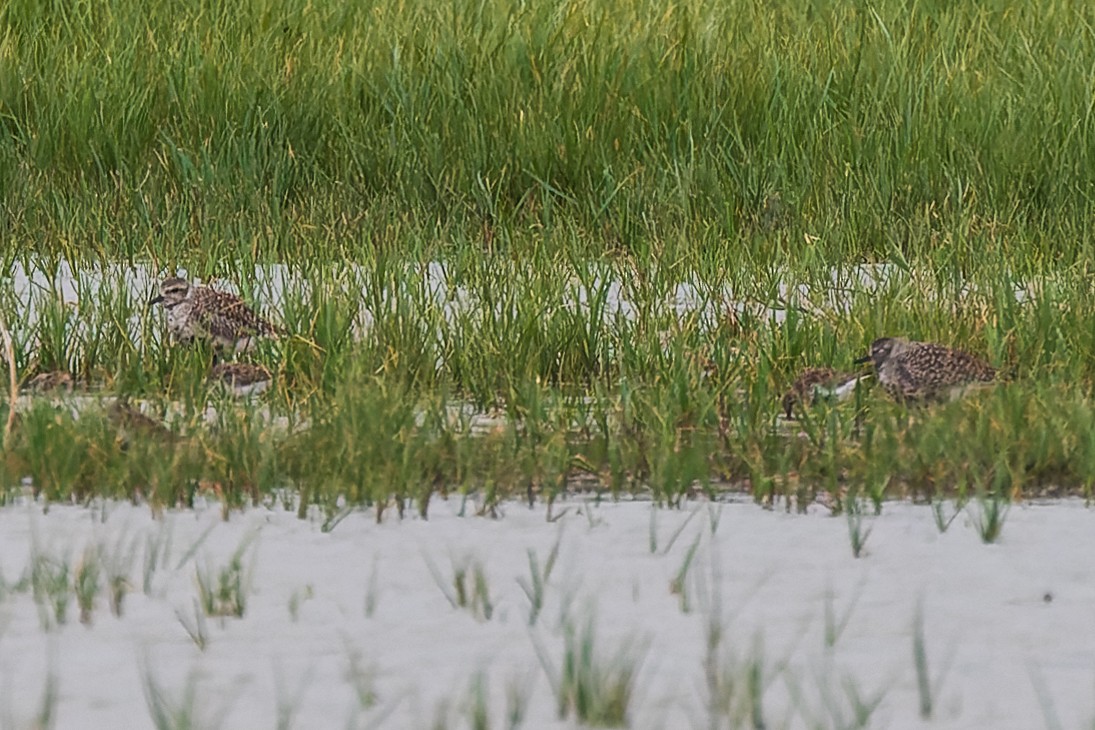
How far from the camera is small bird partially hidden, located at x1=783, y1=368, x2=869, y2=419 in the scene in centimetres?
512

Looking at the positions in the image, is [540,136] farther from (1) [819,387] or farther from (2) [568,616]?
(2) [568,616]

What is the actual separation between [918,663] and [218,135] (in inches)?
227

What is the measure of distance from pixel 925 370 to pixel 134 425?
2.02 metres

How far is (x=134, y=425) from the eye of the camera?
4.75 meters

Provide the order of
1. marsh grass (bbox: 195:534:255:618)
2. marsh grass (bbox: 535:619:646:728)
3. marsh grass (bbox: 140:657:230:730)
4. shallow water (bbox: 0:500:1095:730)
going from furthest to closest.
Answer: marsh grass (bbox: 195:534:255:618)
shallow water (bbox: 0:500:1095:730)
marsh grass (bbox: 535:619:646:728)
marsh grass (bbox: 140:657:230:730)

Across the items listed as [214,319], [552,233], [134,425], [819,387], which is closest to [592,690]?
[134,425]

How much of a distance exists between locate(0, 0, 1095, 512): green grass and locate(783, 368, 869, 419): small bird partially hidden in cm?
6

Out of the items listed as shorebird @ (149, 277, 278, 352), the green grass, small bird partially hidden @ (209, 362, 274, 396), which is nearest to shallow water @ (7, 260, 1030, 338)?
the green grass

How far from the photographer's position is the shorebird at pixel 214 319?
589cm

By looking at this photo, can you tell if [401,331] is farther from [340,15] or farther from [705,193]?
[340,15]

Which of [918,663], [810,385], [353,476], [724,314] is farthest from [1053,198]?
[918,663]

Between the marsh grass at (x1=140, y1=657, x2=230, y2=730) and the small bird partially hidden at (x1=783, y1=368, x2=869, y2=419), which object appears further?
the small bird partially hidden at (x1=783, y1=368, x2=869, y2=419)

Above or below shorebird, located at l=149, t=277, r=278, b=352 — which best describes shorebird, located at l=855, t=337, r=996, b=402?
below

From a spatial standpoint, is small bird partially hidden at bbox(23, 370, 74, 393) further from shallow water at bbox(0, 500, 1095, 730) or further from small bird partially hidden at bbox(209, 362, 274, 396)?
shallow water at bbox(0, 500, 1095, 730)
